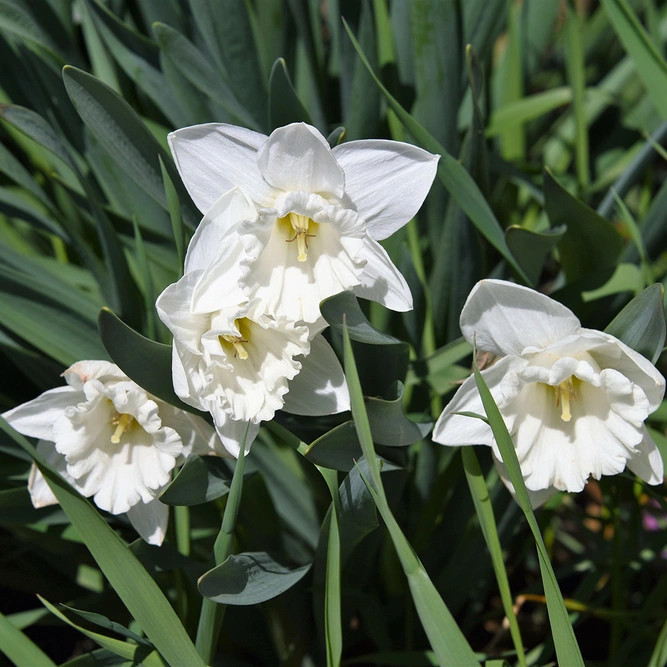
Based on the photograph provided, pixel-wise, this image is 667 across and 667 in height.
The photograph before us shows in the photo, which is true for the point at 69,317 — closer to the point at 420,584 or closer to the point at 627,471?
the point at 420,584

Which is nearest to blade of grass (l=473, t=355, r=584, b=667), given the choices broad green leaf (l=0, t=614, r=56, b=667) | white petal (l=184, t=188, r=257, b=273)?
white petal (l=184, t=188, r=257, b=273)

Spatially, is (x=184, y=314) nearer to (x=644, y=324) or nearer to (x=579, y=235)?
(x=644, y=324)

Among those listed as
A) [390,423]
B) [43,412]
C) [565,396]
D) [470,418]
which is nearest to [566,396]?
[565,396]

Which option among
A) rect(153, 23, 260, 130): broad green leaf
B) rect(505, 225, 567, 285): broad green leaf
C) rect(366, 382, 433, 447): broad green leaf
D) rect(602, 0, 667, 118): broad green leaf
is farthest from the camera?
rect(602, 0, 667, 118): broad green leaf

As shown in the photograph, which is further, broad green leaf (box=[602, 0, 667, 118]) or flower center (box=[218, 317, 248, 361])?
broad green leaf (box=[602, 0, 667, 118])

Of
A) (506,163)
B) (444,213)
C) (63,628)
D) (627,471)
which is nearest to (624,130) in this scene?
(506,163)

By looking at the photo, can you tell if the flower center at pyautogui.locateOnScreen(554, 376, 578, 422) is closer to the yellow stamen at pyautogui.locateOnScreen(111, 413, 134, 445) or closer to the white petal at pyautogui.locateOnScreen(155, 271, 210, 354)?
the white petal at pyautogui.locateOnScreen(155, 271, 210, 354)

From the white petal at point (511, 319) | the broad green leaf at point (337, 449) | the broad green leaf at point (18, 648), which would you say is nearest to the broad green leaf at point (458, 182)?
the white petal at point (511, 319)
